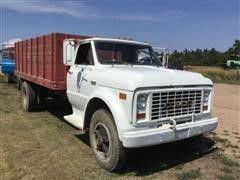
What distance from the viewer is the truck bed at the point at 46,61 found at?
7914 mm

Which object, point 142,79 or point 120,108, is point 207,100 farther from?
point 120,108

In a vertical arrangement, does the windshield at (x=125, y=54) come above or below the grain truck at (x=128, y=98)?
above

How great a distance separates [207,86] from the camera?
577 centimetres

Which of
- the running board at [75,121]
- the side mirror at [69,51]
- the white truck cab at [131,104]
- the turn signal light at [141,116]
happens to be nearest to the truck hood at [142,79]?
the white truck cab at [131,104]

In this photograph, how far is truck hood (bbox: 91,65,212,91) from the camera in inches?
192

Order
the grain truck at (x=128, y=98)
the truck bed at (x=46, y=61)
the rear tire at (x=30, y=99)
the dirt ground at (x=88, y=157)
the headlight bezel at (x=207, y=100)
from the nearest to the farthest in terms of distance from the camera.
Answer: the grain truck at (x=128, y=98)
the dirt ground at (x=88, y=157)
the headlight bezel at (x=207, y=100)
the truck bed at (x=46, y=61)
the rear tire at (x=30, y=99)

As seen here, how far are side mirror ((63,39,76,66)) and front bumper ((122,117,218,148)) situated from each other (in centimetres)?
281

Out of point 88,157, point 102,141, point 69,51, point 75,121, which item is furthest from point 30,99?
point 102,141

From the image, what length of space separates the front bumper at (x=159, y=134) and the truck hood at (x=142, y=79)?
2.14 ft

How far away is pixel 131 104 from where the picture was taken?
4.81 metres

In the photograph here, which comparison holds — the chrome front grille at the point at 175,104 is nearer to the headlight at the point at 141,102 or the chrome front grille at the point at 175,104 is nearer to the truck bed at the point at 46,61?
the headlight at the point at 141,102

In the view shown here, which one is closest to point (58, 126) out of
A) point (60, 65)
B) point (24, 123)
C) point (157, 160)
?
point (24, 123)

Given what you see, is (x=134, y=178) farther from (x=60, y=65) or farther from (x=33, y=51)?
(x=33, y=51)

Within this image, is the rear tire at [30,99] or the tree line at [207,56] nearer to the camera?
the rear tire at [30,99]
